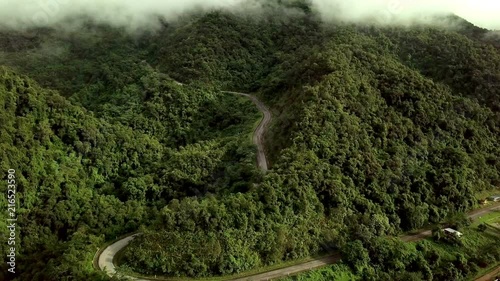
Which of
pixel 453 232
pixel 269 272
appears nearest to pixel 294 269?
pixel 269 272

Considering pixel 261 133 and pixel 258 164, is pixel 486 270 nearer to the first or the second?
pixel 258 164

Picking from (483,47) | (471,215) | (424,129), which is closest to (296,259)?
(471,215)

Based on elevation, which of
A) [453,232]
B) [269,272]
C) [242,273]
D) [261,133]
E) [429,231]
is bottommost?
[242,273]

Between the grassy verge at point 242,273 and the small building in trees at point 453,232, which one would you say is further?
the small building in trees at point 453,232

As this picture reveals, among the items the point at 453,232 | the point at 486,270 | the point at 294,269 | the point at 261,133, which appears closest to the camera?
the point at 294,269

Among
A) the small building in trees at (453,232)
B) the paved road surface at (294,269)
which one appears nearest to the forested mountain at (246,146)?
the paved road surface at (294,269)

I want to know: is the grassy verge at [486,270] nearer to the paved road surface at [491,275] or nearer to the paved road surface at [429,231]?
the paved road surface at [491,275]

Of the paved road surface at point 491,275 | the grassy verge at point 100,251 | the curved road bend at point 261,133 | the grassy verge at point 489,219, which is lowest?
the grassy verge at point 100,251

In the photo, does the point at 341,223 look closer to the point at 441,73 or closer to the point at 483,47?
the point at 441,73
